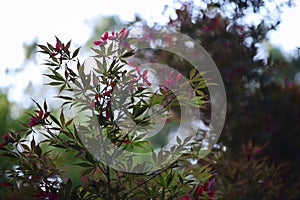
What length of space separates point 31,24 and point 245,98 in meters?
5.61

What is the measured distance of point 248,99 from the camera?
4137mm

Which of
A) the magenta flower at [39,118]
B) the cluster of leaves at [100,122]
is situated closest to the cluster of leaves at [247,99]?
the cluster of leaves at [100,122]

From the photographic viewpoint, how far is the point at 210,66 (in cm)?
399

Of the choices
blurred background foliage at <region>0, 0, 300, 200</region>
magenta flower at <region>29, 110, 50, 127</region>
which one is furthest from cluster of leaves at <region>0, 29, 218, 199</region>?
blurred background foliage at <region>0, 0, 300, 200</region>

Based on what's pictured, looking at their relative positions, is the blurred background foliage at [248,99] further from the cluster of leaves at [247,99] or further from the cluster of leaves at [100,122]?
the cluster of leaves at [100,122]

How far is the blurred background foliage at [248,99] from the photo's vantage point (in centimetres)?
360

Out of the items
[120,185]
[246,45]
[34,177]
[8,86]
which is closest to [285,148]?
[246,45]

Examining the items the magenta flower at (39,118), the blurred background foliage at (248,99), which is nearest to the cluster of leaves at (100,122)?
the magenta flower at (39,118)

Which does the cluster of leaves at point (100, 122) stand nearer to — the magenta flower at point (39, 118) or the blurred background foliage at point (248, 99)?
the magenta flower at point (39, 118)

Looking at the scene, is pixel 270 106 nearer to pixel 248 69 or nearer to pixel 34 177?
pixel 248 69

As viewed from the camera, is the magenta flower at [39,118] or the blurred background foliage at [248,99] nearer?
the magenta flower at [39,118]

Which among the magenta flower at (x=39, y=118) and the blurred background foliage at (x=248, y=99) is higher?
the blurred background foliage at (x=248, y=99)

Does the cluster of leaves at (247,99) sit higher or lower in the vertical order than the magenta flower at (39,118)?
higher

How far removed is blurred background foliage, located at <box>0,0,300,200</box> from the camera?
360 cm
